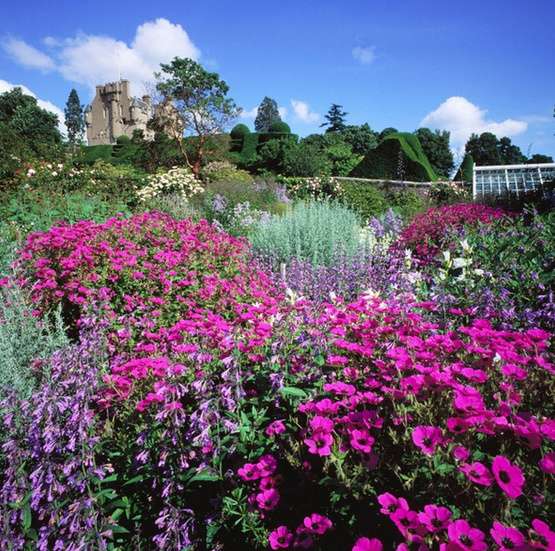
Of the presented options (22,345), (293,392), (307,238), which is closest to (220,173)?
(307,238)

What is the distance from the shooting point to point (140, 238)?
16.1 ft

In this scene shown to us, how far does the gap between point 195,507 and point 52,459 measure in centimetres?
59

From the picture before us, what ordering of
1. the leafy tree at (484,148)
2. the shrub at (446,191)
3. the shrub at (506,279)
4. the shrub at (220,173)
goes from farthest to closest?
the leafy tree at (484,148) → the shrub at (220,173) → the shrub at (446,191) → the shrub at (506,279)

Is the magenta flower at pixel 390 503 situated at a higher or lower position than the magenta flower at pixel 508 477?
lower

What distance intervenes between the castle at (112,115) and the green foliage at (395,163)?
39828mm

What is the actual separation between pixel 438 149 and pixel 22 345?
3924cm

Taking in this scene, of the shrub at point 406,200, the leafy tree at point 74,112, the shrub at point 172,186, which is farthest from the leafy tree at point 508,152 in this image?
the leafy tree at point 74,112

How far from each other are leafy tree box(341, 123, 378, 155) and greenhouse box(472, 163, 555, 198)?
2222cm

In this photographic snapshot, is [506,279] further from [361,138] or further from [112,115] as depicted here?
[112,115]

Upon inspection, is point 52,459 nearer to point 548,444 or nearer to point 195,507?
point 195,507

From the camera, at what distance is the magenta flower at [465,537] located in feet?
3.05

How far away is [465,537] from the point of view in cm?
99

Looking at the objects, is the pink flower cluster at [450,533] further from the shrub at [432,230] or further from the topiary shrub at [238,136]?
the topiary shrub at [238,136]

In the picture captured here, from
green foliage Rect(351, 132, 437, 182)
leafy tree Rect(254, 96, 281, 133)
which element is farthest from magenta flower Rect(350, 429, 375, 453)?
leafy tree Rect(254, 96, 281, 133)
